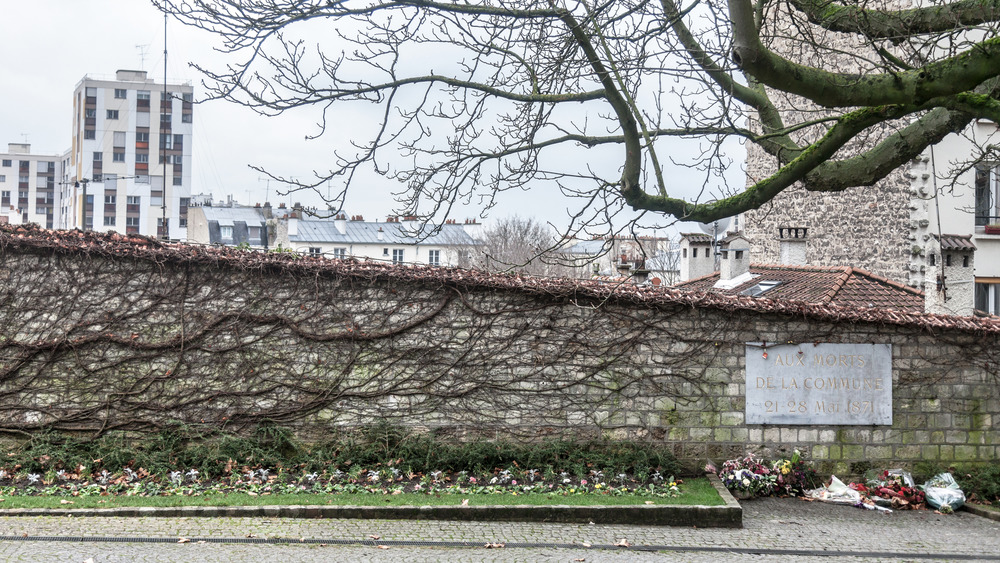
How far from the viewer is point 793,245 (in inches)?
746

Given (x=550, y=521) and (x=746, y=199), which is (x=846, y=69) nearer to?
(x=746, y=199)

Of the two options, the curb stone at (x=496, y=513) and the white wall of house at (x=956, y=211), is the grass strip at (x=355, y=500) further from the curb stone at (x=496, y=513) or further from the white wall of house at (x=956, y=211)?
the white wall of house at (x=956, y=211)

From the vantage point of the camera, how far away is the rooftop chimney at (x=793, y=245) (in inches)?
744

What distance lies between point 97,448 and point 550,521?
5399mm

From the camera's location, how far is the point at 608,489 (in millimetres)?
9680

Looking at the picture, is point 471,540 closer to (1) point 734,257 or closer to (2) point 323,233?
(1) point 734,257

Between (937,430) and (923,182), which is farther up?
(923,182)

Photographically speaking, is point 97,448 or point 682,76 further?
point 97,448

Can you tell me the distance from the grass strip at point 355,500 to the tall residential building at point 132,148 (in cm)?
7474

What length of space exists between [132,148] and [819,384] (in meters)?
80.8

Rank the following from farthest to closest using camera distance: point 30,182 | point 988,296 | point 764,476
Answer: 1. point 30,182
2. point 988,296
3. point 764,476

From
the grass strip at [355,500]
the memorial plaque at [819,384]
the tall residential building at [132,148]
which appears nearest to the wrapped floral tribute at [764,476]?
the memorial plaque at [819,384]

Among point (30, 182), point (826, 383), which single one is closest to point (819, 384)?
point (826, 383)

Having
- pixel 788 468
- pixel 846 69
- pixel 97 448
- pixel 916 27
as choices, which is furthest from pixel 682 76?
pixel 846 69
